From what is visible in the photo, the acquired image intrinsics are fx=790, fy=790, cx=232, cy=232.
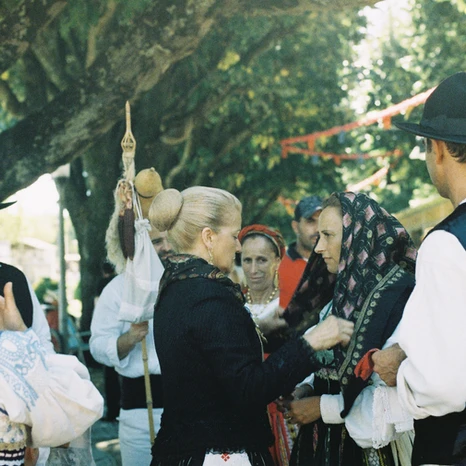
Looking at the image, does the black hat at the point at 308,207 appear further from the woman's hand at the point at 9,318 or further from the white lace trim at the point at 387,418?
the woman's hand at the point at 9,318

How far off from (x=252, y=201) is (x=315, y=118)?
331 centimetres

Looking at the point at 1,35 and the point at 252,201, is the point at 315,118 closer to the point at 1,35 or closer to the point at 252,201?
the point at 252,201

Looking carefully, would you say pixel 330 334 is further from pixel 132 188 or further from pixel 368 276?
pixel 132 188

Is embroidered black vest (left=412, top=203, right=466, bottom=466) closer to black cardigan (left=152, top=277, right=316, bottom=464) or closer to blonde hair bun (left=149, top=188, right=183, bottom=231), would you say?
black cardigan (left=152, top=277, right=316, bottom=464)

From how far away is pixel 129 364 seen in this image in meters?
4.55

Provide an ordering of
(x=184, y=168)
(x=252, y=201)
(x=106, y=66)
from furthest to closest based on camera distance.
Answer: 1. (x=252, y=201)
2. (x=184, y=168)
3. (x=106, y=66)

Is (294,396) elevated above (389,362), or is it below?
below

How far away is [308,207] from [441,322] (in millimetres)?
4518

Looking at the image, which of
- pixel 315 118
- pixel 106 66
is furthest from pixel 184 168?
pixel 106 66

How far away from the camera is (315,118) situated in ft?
55.2

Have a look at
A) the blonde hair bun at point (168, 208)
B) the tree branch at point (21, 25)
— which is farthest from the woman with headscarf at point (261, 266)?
the tree branch at point (21, 25)

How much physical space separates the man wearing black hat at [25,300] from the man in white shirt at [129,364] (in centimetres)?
55

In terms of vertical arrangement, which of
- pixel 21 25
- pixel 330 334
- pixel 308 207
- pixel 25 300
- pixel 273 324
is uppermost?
pixel 21 25

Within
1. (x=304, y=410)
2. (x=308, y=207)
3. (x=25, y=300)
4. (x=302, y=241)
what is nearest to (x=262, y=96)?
(x=308, y=207)
